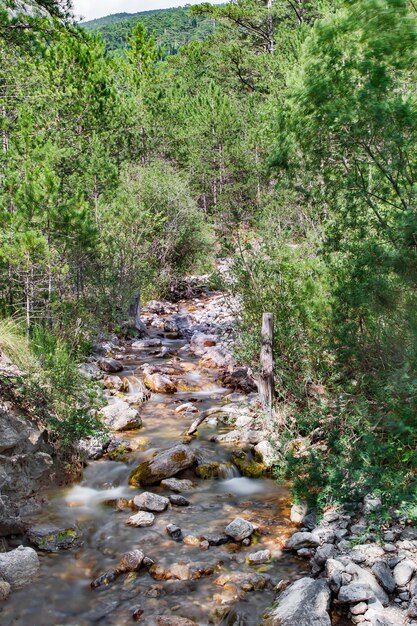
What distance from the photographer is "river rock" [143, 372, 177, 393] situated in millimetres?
12102

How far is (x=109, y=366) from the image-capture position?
1305 centimetres

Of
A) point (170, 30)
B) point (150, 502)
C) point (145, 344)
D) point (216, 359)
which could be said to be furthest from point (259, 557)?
point (170, 30)

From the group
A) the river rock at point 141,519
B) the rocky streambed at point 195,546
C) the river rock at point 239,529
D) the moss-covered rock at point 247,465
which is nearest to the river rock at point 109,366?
the rocky streambed at point 195,546

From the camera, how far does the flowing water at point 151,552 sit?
5.22m

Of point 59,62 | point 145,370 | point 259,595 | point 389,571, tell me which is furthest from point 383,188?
point 59,62

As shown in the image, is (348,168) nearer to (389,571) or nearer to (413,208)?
(413,208)

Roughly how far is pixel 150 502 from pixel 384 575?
3.45m

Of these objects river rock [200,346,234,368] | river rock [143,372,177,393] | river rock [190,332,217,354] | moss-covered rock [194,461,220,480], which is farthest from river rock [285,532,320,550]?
river rock [190,332,217,354]

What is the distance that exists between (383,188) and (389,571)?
14.1 feet

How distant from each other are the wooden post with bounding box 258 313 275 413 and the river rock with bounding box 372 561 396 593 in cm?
358

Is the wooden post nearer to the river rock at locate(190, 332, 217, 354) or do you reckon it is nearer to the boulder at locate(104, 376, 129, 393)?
the boulder at locate(104, 376, 129, 393)

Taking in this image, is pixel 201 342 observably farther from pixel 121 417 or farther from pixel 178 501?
pixel 178 501

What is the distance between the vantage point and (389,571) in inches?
197

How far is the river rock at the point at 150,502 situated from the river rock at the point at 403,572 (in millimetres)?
3363
